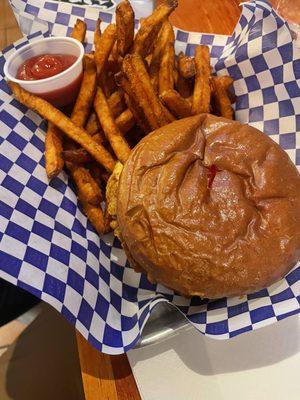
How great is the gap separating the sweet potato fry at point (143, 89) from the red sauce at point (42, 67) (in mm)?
324

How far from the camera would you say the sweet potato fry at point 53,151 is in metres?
1.51

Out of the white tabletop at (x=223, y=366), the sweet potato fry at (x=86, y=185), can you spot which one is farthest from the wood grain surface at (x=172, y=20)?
the sweet potato fry at (x=86, y=185)

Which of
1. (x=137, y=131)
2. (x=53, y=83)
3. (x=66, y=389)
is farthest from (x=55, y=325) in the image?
(x=53, y=83)

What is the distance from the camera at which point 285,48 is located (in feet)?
5.28

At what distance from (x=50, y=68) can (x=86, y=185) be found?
526mm

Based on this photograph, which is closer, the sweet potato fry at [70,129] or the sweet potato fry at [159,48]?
the sweet potato fry at [70,129]

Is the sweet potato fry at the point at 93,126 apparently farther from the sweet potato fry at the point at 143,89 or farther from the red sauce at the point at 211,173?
the red sauce at the point at 211,173

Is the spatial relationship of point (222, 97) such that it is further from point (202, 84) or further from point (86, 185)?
point (86, 185)

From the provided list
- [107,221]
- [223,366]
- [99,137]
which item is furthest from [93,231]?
[223,366]

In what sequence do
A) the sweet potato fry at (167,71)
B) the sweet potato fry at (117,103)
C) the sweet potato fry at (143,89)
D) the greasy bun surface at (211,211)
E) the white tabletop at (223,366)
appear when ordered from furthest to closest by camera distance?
the sweet potato fry at (117,103) < the sweet potato fry at (167,71) < the sweet potato fry at (143,89) < the white tabletop at (223,366) < the greasy bun surface at (211,211)

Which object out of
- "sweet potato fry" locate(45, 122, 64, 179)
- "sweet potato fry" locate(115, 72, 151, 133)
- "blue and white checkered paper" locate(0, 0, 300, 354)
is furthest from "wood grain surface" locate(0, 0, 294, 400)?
"sweet potato fry" locate(115, 72, 151, 133)

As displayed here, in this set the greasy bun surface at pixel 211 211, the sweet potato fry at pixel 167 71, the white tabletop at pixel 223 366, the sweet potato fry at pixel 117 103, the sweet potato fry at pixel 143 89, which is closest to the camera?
the greasy bun surface at pixel 211 211

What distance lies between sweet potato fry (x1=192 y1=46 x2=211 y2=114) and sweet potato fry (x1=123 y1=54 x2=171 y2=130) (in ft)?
0.52

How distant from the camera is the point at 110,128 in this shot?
157cm
